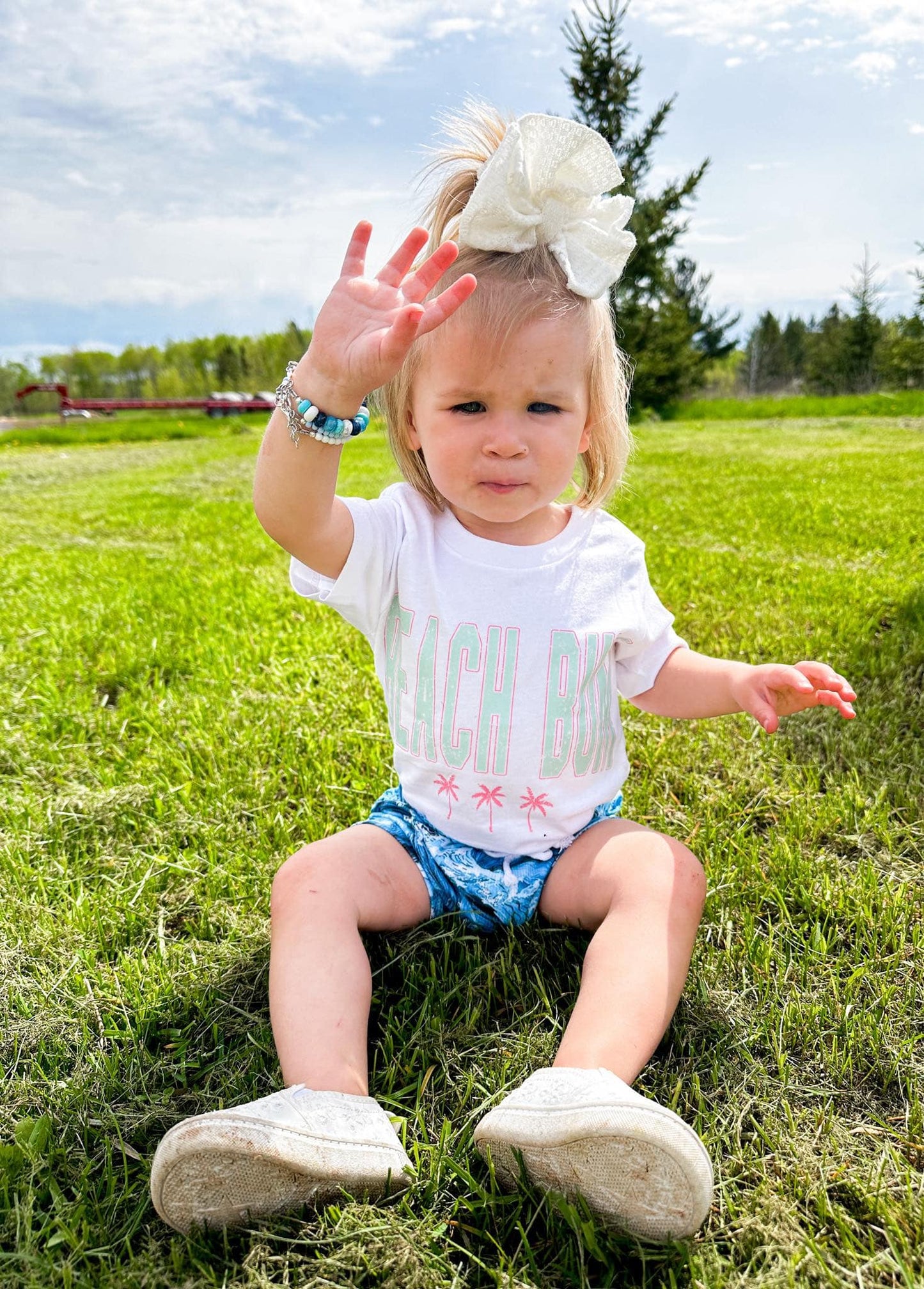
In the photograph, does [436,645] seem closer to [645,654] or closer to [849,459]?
[645,654]

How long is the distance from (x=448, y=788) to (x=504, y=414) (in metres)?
0.69

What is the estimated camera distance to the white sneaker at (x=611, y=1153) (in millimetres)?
1059

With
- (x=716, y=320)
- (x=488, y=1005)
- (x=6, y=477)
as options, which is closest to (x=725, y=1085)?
(x=488, y=1005)

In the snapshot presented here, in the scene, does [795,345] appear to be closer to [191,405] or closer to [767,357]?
[767,357]

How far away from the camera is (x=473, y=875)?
5.51ft

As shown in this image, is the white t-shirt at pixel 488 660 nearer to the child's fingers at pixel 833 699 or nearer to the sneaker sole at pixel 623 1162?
the child's fingers at pixel 833 699

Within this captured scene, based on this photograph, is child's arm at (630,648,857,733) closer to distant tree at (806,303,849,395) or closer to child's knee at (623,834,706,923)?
child's knee at (623,834,706,923)

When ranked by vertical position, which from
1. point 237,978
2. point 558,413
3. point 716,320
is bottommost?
point 237,978

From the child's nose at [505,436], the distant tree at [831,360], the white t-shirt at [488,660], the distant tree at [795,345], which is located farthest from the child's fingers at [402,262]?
the distant tree at [795,345]

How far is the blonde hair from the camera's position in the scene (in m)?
1.49

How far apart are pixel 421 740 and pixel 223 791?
73 centimetres

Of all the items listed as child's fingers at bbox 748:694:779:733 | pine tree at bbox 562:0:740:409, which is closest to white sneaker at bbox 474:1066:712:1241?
Result: child's fingers at bbox 748:694:779:733

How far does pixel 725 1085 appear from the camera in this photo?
133 cm

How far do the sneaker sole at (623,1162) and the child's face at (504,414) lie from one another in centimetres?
97
